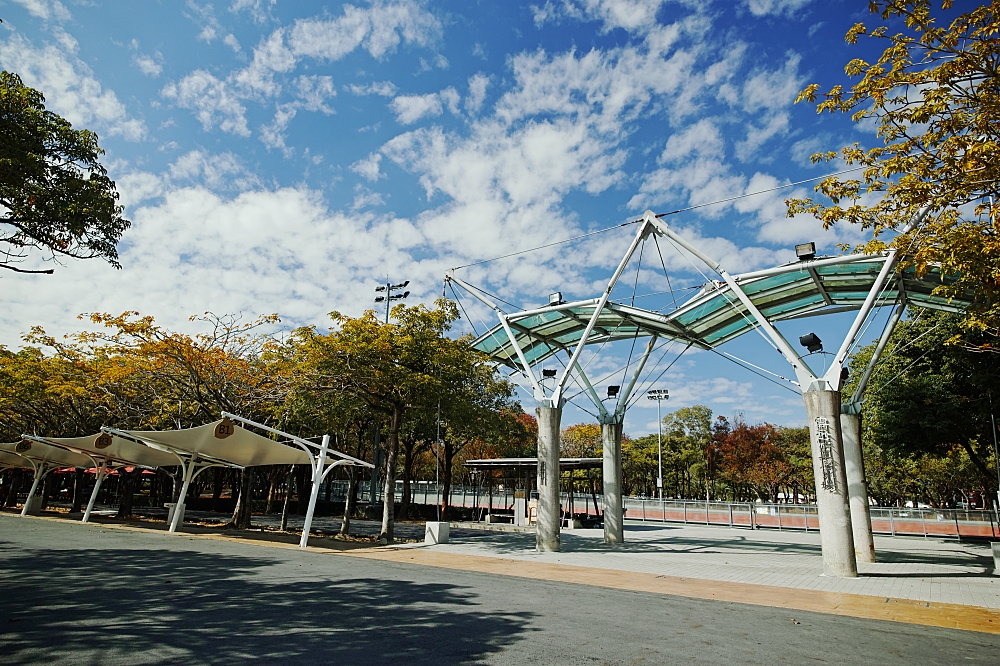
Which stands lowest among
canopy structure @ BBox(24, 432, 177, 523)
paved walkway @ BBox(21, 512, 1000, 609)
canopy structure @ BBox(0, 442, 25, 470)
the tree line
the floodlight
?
paved walkway @ BBox(21, 512, 1000, 609)

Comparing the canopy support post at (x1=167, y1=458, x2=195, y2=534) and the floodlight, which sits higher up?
the floodlight

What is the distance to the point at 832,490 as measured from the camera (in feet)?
44.5

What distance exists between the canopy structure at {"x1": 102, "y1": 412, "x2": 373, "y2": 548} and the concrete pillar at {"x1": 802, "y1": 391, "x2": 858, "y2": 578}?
1224 cm

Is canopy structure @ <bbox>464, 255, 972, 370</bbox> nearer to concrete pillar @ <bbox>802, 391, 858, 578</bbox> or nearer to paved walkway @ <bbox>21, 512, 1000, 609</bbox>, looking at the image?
concrete pillar @ <bbox>802, 391, 858, 578</bbox>

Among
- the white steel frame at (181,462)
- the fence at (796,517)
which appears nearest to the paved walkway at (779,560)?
the fence at (796,517)

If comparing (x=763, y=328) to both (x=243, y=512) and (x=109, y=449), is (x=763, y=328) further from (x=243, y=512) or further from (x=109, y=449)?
(x=109, y=449)

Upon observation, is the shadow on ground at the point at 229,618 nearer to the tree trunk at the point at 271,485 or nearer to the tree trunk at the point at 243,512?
the tree trunk at the point at 243,512

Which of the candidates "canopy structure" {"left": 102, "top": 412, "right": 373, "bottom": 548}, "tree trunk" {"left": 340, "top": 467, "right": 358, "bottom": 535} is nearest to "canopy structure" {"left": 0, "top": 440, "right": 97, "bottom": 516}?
"canopy structure" {"left": 102, "top": 412, "right": 373, "bottom": 548}

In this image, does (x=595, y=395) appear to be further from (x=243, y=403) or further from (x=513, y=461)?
(x=243, y=403)

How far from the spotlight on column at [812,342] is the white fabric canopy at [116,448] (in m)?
23.3

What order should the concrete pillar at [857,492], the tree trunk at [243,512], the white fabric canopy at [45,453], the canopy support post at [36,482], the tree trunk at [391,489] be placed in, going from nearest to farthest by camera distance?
1. the concrete pillar at [857,492]
2. the tree trunk at [391,489]
3. the tree trunk at [243,512]
4. the white fabric canopy at [45,453]
5. the canopy support post at [36,482]

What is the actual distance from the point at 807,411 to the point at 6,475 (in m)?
59.2

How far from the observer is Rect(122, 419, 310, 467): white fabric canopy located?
18141 mm

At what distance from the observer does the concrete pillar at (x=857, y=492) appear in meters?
16.6
